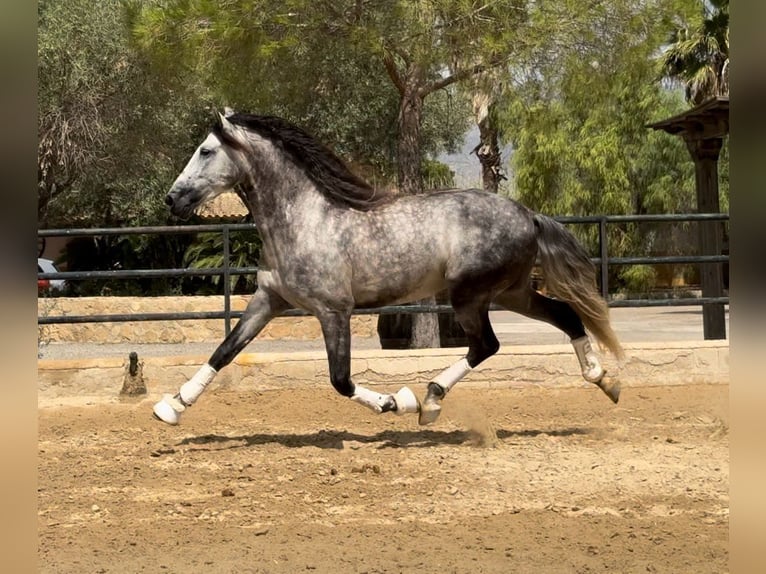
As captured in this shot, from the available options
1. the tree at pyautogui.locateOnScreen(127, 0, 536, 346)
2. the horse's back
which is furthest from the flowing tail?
the tree at pyautogui.locateOnScreen(127, 0, 536, 346)

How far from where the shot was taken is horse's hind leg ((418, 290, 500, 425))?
564cm

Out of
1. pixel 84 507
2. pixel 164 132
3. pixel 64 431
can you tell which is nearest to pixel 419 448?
pixel 84 507

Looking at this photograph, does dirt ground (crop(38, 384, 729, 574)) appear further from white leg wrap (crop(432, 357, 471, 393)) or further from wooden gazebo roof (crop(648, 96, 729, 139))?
wooden gazebo roof (crop(648, 96, 729, 139))

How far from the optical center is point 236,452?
5.57 m

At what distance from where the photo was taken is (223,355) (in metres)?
5.68

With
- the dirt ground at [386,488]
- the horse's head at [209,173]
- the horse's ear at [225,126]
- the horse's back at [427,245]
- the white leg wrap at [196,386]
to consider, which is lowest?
the dirt ground at [386,488]

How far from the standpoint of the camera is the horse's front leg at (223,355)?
5.61 meters

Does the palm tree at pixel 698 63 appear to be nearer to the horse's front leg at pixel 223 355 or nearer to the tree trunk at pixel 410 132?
the tree trunk at pixel 410 132

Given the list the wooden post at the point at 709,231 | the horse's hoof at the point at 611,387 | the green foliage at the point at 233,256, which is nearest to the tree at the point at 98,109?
the green foliage at the point at 233,256

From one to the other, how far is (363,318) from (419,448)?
31.8 ft

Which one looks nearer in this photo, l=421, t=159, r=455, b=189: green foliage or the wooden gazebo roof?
the wooden gazebo roof

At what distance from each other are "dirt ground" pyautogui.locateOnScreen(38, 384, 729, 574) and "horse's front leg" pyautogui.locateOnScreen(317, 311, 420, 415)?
278 millimetres

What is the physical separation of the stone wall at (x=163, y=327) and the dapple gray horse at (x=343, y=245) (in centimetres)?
932

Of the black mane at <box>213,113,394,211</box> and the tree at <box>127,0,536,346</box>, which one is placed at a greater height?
the tree at <box>127,0,536,346</box>
